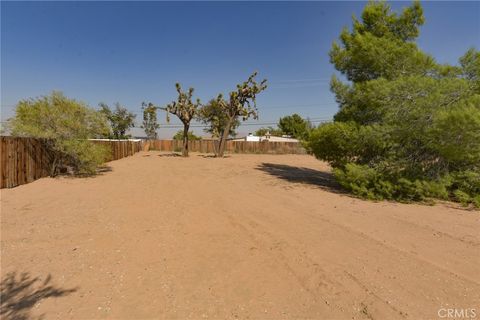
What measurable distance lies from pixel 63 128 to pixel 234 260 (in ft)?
31.3

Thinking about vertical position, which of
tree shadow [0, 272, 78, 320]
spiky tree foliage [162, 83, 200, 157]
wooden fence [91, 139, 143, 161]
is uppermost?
spiky tree foliage [162, 83, 200, 157]

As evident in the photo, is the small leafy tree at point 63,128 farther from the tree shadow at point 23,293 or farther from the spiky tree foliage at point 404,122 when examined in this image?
the spiky tree foliage at point 404,122

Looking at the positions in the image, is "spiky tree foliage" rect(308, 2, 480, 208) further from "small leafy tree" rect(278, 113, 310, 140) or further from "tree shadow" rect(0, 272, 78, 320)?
"small leafy tree" rect(278, 113, 310, 140)

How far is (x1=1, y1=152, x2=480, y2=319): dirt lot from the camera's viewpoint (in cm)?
277

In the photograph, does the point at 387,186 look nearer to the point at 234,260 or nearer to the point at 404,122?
the point at 404,122

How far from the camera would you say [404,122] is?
313 inches

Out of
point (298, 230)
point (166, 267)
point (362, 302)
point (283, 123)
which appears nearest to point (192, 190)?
point (298, 230)

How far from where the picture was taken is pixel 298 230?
16.5ft

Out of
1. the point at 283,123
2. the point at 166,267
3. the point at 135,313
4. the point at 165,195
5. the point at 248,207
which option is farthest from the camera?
the point at 283,123

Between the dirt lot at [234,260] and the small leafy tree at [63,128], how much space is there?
3.66 m

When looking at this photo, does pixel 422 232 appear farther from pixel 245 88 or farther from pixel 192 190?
pixel 245 88

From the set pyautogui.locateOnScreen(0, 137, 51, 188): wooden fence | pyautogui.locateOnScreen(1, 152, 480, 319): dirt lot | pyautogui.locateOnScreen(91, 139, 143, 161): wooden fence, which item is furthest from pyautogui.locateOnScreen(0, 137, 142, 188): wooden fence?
pyautogui.locateOnScreen(91, 139, 143, 161): wooden fence

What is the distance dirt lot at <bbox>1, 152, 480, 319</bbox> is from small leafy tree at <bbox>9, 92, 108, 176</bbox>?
3.66 meters

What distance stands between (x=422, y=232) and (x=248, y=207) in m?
3.52
